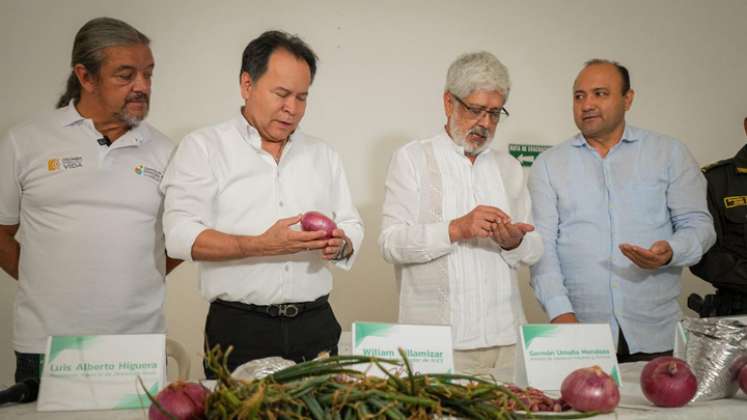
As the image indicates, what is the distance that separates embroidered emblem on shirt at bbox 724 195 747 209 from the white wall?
1.11 metres

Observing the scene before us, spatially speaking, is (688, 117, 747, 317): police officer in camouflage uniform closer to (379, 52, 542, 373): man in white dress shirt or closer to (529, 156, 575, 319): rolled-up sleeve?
(529, 156, 575, 319): rolled-up sleeve

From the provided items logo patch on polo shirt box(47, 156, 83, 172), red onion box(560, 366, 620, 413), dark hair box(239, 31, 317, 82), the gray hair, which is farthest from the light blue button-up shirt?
logo patch on polo shirt box(47, 156, 83, 172)

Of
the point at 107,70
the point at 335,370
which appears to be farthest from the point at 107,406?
the point at 107,70

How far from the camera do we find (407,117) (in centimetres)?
345

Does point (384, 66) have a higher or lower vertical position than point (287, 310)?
higher

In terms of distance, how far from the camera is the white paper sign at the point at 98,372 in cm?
148

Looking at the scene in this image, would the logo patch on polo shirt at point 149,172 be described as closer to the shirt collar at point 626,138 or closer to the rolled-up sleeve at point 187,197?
the rolled-up sleeve at point 187,197

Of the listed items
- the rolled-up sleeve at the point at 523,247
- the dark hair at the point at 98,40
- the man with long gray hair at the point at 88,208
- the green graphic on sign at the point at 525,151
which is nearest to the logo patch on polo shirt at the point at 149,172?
the man with long gray hair at the point at 88,208

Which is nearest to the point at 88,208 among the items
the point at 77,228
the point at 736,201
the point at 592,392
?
the point at 77,228

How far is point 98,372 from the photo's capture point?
1.48 m

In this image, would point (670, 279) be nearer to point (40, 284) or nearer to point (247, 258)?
point (247, 258)

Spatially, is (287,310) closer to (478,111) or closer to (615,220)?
(478,111)

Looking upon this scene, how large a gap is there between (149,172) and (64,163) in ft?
0.81

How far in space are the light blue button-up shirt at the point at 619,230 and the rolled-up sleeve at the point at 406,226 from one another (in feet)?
1.67
